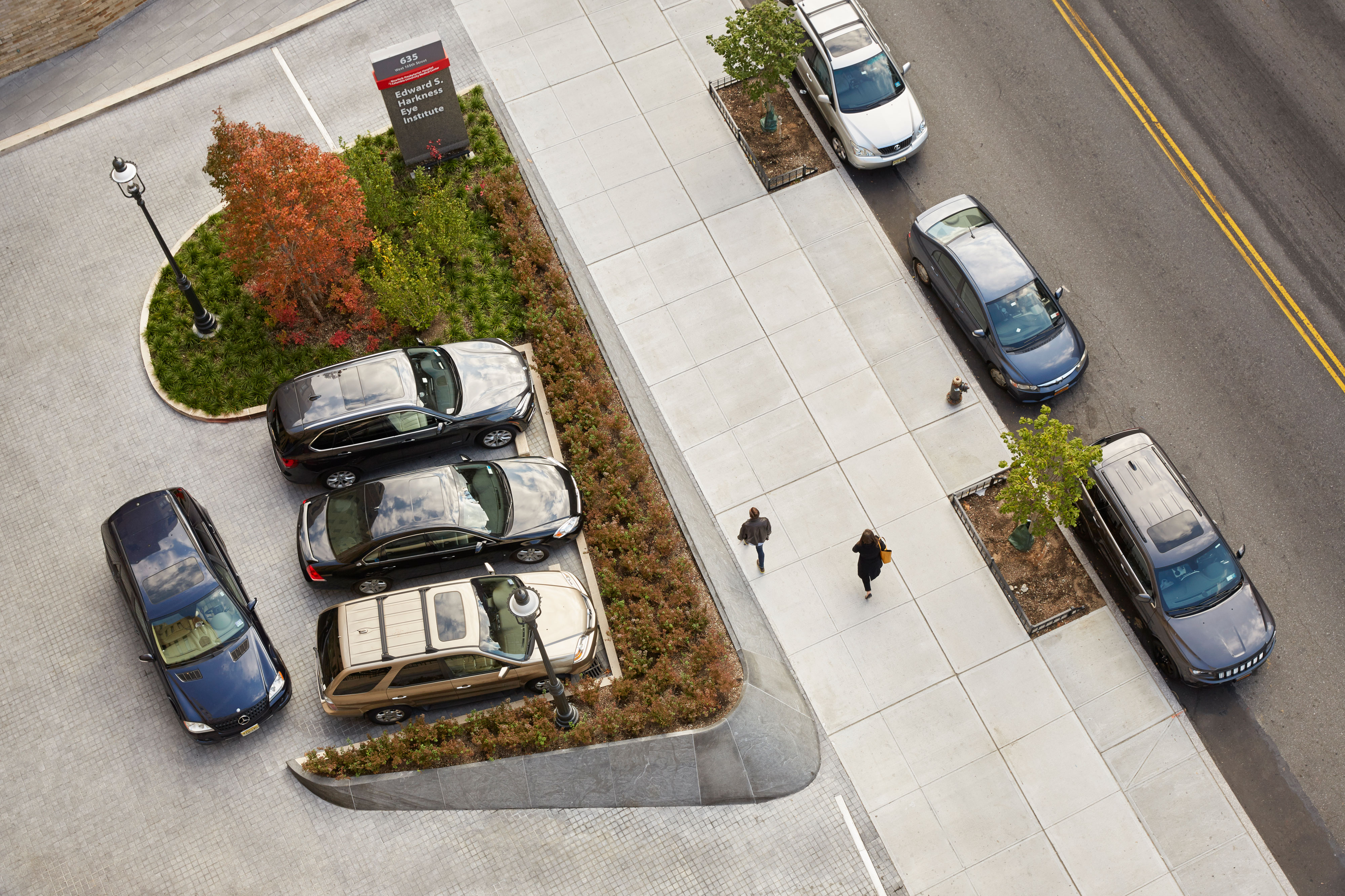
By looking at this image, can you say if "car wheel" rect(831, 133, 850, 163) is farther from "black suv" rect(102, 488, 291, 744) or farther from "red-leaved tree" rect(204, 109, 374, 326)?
"black suv" rect(102, 488, 291, 744)

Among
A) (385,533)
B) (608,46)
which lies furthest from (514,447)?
(608,46)

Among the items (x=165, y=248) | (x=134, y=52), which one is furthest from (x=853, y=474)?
(x=134, y=52)

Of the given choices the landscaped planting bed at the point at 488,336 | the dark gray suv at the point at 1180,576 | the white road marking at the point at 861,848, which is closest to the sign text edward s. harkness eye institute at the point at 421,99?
the landscaped planting bed at the point at 488,336

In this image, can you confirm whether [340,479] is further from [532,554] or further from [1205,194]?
[1205,194]

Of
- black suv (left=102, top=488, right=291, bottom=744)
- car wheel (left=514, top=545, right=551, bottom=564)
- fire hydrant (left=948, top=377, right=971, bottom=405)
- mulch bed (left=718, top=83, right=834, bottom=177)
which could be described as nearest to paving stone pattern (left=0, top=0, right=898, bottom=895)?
black suv (left=102, top=488, right=291, bottom=744)

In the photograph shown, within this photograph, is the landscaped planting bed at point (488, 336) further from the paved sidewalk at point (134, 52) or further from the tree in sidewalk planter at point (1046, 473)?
the tree in sidewalk planter at point (1046, 473)

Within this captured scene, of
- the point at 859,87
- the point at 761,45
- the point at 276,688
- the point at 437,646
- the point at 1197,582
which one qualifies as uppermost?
the point at 761,45

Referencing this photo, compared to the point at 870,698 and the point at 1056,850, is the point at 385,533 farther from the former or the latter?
the point at 1056,850
